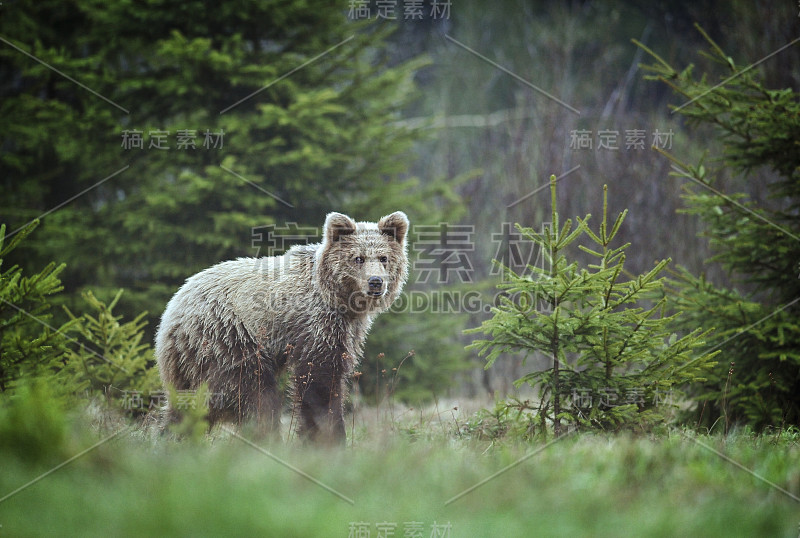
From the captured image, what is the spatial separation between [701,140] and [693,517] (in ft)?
46.7

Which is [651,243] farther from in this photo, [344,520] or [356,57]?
[344,520]

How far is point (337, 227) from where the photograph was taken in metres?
4.99

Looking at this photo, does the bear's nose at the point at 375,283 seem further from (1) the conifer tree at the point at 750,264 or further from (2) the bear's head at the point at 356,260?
(1) the conifer tree at the point at 750,264

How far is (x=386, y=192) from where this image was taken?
8086 mm

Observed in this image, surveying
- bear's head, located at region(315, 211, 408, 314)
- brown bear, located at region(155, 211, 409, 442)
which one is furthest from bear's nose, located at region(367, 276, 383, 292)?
bear's head, located at region(315, 211, 408, 314)

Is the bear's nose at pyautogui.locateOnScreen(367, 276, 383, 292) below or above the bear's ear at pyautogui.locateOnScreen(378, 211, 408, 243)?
below

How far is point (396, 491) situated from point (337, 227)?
2418mm

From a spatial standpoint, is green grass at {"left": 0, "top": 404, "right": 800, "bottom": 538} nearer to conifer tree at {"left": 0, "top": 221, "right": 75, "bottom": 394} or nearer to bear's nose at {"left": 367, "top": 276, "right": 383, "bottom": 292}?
conifer tree at {"left": 0, "top": 221, "right": 75, "bottom": 394}

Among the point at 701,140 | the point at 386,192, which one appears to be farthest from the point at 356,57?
the point at 701,140

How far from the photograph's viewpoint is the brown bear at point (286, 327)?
15.6 ft

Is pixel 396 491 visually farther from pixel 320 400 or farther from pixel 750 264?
pixel 750 264

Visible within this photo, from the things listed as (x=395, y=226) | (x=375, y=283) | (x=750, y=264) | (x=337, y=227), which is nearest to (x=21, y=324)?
(x=337, y=227)

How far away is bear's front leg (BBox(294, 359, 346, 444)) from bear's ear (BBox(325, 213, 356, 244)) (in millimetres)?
999

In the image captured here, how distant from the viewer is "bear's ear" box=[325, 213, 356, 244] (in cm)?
495
